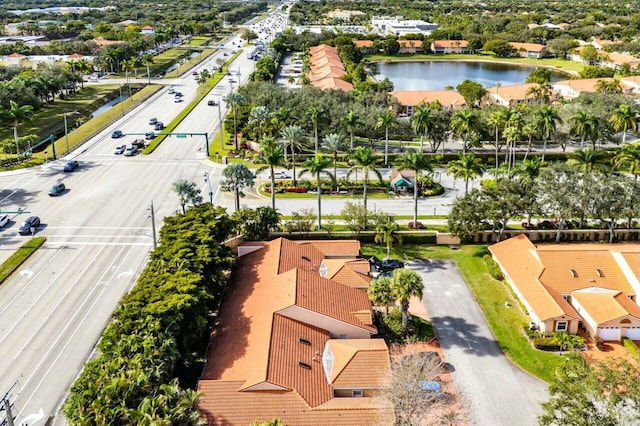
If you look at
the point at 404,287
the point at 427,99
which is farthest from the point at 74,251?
the point at 427,99

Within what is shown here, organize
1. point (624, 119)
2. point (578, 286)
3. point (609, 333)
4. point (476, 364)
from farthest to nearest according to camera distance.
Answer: point (624, 119) < point (578, 286) < point (609, 333) < point (476, 364)

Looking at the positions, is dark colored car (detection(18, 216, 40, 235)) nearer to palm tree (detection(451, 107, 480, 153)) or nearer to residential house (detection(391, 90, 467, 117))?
palm tree (detection(451, 107, 480, 153))

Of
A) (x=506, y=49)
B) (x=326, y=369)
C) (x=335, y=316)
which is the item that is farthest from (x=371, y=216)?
(x=506, y=49)

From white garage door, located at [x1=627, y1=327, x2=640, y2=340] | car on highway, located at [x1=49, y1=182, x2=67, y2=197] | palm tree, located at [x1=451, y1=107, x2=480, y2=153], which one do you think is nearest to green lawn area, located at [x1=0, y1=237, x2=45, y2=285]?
car on highway, located at [x1=49, y1=182, x2=67, y2=197]

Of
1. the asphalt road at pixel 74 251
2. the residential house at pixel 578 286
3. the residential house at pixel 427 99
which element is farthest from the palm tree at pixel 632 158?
the asphalt road at pixel 74 251

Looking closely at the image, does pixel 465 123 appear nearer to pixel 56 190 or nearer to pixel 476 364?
pixel 476 364

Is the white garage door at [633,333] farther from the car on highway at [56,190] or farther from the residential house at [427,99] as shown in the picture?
the residential house at [427,99]
